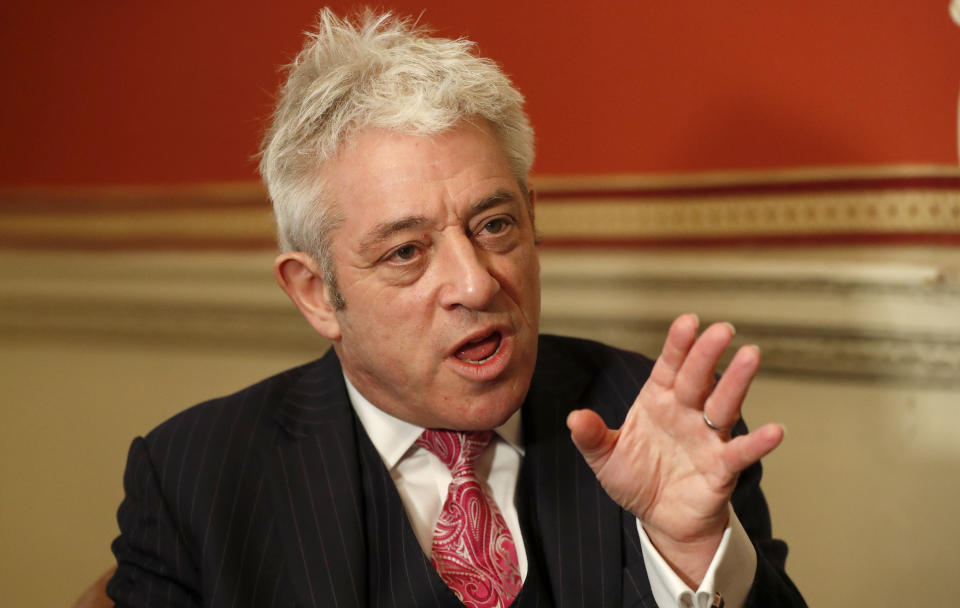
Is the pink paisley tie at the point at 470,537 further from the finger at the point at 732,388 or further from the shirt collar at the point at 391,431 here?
the finger at the point at 732,388

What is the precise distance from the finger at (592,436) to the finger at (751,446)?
15cm

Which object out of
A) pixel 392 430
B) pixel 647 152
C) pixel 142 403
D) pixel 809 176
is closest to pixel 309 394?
pixel 392 430

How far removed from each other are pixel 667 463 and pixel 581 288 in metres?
1.02

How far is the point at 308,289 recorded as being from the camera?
156 cm

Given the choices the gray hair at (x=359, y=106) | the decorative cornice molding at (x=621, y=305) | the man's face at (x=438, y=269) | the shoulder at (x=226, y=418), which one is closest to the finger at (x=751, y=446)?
the man's face at (x=438, y=269)

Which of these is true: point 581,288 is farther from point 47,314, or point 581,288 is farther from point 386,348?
point 47,314

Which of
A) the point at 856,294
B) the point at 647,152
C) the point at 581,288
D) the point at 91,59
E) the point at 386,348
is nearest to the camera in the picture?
the point at 386,348

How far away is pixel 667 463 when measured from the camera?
1.23 metres

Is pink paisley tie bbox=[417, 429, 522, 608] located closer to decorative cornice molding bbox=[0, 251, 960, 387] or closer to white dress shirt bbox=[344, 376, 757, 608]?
white dress shirt bbox=[344, 376, 757, 608]

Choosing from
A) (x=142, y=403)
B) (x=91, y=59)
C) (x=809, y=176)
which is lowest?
(x=142, y=403)

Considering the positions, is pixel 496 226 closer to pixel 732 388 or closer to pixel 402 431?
pixel 402 431

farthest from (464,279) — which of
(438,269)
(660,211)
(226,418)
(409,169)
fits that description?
(660,211)

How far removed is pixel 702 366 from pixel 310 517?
2.18ft

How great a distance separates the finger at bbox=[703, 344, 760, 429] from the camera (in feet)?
3.57
